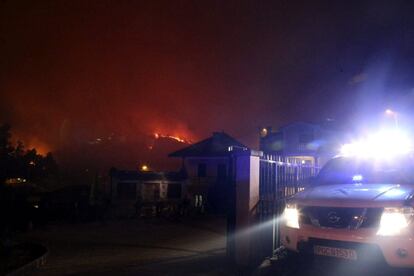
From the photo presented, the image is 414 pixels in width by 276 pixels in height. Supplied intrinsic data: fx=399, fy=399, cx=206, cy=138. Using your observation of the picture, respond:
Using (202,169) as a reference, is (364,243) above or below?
below

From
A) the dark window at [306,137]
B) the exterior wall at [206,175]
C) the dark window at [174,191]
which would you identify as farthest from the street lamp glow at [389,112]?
the dark window at [306,137]

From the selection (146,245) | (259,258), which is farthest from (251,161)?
(146,245)

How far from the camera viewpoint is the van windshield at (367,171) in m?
5.80

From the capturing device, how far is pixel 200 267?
7406 mm

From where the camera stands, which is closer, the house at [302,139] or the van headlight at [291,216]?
the van headlight at [291,216]

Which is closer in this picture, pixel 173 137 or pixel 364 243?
pixel 364 243

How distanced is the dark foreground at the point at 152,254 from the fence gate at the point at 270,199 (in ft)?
1.63

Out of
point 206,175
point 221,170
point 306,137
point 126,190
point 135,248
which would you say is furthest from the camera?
point 306,137

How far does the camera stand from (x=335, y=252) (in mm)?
4965

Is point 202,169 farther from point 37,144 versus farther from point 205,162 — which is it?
point 37,144

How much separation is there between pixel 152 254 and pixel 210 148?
24.0 meters

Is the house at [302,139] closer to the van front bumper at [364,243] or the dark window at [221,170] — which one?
the dark window at [221,170]

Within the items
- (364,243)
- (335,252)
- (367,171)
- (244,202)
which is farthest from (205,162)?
(364,243)

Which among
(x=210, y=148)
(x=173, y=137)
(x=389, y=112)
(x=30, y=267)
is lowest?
(x=30, y=267)
